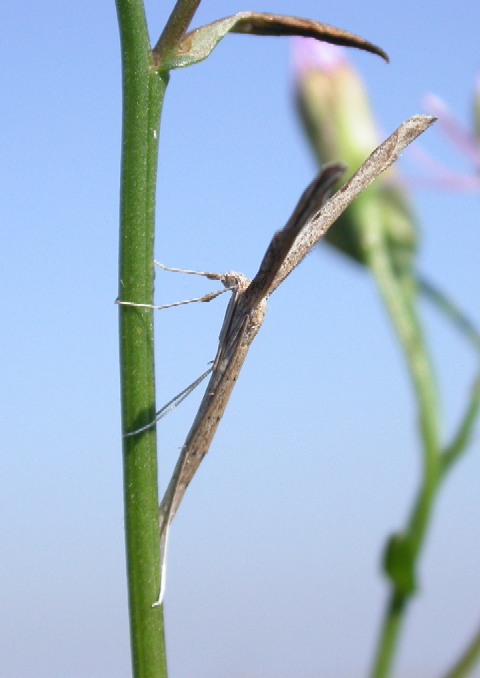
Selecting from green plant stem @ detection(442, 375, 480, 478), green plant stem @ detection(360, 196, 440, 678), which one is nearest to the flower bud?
green plant stem @ detection(360, 196, 440, 678)

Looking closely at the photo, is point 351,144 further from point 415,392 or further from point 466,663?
point 466,663

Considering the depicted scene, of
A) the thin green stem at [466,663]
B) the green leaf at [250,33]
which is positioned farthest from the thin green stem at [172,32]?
the thin green stem at [466,663]

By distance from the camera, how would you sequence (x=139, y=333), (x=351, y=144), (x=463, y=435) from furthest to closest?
(x=351, y=144), (x=463, y=435), (x=139, y=333)

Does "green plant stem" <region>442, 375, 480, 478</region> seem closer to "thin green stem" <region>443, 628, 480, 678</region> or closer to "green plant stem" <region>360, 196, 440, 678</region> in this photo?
"green plant stem" <region>360, 196, 440, 678</region>

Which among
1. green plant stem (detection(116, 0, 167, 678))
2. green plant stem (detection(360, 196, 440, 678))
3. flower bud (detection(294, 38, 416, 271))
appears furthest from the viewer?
flower bud (detection(294, 38, 416, 271))

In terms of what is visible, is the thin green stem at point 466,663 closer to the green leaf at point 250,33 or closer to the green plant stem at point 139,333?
the green plant stem at point 139,333

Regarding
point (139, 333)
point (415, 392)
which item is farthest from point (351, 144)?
point (139, 333)

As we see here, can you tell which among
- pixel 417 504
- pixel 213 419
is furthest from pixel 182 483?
pixel 417 504
